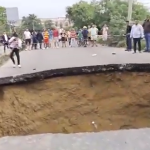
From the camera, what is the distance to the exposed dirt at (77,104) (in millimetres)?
8469

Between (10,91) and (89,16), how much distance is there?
3640 centimetres

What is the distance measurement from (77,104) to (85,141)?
20.4 ft

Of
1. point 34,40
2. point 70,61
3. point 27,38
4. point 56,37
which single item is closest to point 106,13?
point 56,37

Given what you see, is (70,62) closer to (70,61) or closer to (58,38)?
(70,61)

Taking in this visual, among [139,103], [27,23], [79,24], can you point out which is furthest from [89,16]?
[27,23]

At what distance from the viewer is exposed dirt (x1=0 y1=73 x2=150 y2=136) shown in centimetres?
847

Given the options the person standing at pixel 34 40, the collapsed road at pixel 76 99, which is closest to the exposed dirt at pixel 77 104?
the collapsed road at pixel 76 99

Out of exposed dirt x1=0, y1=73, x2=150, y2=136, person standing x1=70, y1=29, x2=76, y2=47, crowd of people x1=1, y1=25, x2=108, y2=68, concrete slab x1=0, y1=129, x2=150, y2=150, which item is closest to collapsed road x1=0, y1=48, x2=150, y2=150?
exposed dirt x1=0, y1=73, x2=150, y2=136

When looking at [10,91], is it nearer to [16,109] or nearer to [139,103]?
[16,109]

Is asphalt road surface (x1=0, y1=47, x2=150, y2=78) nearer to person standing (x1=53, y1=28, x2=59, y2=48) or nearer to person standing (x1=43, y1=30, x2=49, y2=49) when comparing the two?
person standing (x1=43, y1=30, x2=49, y2=49)

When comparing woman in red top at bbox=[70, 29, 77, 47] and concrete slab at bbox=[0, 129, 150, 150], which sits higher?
concrete slab at bbox=[0, 129, 150, 150]

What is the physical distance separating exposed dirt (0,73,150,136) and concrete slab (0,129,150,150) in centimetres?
550

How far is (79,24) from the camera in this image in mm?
47000

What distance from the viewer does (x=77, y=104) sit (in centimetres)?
908
